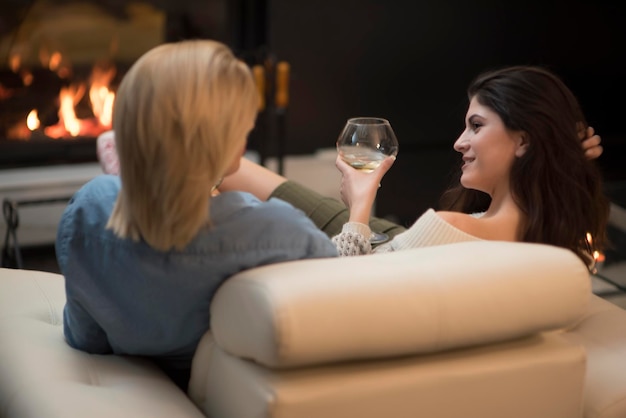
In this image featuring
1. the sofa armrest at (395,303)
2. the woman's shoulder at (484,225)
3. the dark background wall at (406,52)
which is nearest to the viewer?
the sofa armrest at (395,303)

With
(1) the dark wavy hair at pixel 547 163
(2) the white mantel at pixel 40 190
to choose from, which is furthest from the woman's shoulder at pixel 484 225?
(2) the white mantel at pixel 40 190

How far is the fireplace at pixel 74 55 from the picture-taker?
3.61 m

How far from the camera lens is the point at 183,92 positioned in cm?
138

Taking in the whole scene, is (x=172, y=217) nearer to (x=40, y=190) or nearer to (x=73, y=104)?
(x=40, y=190)

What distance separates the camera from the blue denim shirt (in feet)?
4.75

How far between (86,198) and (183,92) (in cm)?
27

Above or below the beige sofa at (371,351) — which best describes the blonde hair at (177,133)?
above

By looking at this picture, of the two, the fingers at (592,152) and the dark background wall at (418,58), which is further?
the dark background wall at (418,58)

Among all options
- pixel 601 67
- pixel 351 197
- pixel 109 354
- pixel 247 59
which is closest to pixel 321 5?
pixel 247 59

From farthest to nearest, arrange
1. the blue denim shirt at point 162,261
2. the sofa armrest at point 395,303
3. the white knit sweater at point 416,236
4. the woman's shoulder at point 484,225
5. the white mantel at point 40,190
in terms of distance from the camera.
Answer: the white mantel at point 40,190, the woman's shoulder at point 484,225, the white knit sweater at point 416,236, the blue denim shirt at point 162,261, the sofa armrest at point 395,303

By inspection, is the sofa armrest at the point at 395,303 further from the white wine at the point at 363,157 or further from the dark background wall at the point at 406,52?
the dark background wall at the point at 406,52

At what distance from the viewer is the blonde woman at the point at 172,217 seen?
139cm

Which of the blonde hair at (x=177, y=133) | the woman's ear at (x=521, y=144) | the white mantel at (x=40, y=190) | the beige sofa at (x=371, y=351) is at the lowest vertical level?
the white mantel at (x=40, y=190)

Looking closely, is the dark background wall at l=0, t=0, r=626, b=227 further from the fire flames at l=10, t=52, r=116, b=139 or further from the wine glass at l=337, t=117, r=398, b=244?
the wine glass at l=337, t=117, r=398, b=244
